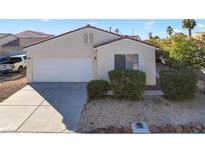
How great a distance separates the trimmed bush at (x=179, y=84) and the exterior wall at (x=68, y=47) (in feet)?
22.6

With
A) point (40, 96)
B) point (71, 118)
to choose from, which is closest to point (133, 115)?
point (71, 118)

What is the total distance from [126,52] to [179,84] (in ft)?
18.1

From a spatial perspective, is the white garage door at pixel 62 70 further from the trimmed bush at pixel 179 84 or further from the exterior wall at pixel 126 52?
the trimmed bush at pixel 179 84

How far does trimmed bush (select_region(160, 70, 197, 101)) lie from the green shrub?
1.38 meters

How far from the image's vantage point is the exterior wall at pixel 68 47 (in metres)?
18.8

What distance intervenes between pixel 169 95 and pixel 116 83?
9.66 ft

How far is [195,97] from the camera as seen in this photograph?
14023mm

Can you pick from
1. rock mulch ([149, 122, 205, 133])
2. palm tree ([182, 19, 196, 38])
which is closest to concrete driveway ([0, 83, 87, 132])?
rock mulch ([149, 122, 205, 133])

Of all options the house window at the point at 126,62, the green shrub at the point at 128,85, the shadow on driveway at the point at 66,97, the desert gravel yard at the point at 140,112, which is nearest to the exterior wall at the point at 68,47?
the house window at the point at 126,62

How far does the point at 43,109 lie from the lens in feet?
37.7

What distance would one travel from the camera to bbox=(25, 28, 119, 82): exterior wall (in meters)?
18.8

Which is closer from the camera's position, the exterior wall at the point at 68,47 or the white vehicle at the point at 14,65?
the exterior wall at the point at 68,47

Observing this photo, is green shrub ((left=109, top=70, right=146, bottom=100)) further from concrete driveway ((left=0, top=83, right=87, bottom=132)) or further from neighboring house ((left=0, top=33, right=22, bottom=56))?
neighboring house ((left=0, top=33, right=22, bottom=56))

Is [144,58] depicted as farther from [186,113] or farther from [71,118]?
[71,118]
